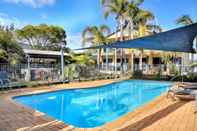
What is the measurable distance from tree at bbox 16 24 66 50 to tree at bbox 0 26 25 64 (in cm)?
1553

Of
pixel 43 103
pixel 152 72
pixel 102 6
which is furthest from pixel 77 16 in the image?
pixel 43 103

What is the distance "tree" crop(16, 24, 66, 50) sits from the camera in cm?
3381

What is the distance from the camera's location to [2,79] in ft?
36.5

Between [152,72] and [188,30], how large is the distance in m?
15.2

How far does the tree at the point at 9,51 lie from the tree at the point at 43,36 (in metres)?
15.5

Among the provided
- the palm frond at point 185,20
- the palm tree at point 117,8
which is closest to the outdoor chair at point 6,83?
the palm tree at point 117,8

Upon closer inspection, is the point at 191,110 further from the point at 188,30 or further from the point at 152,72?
the point at 152,72

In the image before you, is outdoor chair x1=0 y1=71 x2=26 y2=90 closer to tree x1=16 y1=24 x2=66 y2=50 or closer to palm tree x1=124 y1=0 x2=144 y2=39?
palm tree x1=124 y1=0 x2=144 y2=39

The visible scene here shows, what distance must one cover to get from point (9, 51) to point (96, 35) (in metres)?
8.91

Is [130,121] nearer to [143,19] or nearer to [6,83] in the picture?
[6,83]

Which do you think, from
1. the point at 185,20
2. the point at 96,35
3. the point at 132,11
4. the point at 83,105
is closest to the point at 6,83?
the point at 83,105

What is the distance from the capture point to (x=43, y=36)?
3497cm

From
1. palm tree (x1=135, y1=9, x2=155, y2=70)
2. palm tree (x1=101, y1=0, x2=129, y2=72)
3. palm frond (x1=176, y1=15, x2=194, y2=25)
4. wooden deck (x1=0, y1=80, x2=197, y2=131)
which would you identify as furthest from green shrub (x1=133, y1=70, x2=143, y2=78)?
wooden deck (x1=0, y1=80, x2=197, y2=131)

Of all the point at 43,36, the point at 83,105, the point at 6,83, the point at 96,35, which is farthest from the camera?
the point at 43,36
